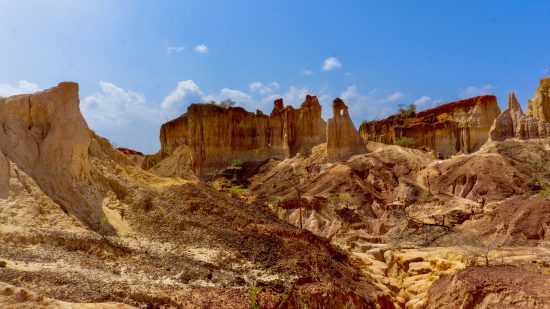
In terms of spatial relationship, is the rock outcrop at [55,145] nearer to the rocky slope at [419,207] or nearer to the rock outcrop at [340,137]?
the rocky slope at [419,207]

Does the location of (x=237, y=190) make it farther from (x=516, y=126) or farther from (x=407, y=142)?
(x=516, y=126)

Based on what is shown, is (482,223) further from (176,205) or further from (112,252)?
(112,252)

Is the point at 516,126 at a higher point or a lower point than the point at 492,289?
higher

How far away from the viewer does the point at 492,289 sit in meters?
16.6

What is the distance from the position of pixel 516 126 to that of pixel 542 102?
11198 millimetres

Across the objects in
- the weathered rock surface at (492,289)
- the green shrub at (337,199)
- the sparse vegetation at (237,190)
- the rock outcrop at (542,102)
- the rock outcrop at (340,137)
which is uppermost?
the rock outcrop at (542,102)

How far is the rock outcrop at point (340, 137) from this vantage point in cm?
5741

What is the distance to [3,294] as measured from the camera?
895cm

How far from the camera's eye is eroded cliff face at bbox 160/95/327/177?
66.6 m

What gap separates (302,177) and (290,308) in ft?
135

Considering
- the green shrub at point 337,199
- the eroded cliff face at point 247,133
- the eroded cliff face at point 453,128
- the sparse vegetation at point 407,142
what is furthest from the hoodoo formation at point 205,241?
the sparse vegetation at point 407,142

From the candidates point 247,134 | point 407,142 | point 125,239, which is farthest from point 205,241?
point 407,142

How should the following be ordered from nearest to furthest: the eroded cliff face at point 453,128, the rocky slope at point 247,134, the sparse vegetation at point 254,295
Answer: the sparse vegetation at point 254,295 → the rocky slope at point 247,134 → the eroded cliff face at point 453,128

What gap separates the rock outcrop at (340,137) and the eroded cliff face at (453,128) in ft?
53.2
